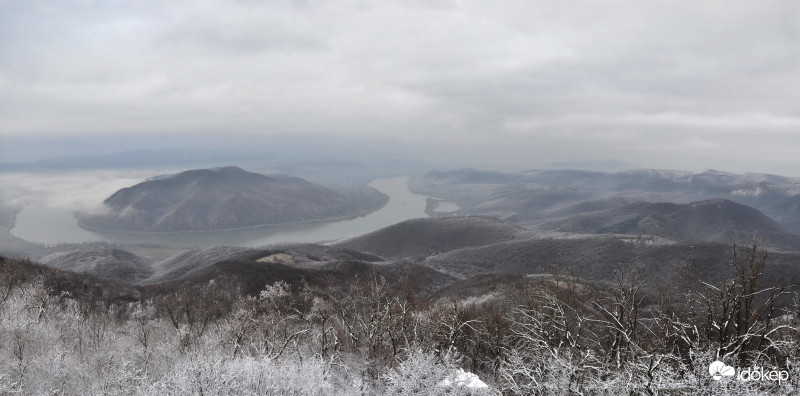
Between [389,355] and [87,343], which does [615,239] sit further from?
[87,343]

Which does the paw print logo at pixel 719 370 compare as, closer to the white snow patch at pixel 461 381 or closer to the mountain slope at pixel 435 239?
the white snow patch at pixel 461 381

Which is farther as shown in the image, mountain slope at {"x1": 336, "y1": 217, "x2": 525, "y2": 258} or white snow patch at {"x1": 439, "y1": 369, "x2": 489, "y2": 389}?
mountain slope at {"x1": 336, "y1": 217, "x2": 525, "y2": 258}

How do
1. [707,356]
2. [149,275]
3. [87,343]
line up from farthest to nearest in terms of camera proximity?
[149,275] < [87,343] < [707,356]

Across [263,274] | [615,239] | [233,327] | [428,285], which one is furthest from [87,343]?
[615,239]

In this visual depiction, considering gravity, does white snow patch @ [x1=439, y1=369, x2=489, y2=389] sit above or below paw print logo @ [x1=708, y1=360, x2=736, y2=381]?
below

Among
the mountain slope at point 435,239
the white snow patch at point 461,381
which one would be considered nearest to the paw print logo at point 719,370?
the white snow patch at point 461,381

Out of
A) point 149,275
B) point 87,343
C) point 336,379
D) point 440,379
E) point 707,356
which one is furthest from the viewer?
point 149,275

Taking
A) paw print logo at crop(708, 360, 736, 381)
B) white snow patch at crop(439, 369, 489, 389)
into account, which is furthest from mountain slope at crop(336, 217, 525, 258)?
paw print logo at crop(708, 360, 736, 381)

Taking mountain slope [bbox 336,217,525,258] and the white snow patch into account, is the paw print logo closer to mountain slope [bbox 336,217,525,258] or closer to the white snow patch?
the white snow patch
